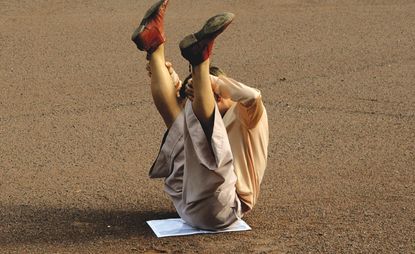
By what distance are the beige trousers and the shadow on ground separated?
0.29m

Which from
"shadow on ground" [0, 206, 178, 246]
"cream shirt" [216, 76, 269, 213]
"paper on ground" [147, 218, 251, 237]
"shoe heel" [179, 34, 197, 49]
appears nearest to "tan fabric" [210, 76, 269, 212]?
"cream shirt" [216, 76, 269, 213]

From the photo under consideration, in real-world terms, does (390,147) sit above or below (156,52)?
below

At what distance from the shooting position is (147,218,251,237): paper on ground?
6.40m

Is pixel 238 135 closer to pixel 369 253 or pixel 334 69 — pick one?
pixel 369 253

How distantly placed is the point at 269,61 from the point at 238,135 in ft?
13.6

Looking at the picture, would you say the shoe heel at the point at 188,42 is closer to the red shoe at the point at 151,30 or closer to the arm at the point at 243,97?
the arm at the point at 243,97

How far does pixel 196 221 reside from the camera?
21.0ft

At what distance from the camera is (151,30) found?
6.52 m

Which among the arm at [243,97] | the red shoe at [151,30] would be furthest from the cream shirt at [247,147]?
the red shoe at [151,30]

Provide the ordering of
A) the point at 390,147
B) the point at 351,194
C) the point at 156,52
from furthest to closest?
1. the point at 390,147
2. the point at 351,194
3. the point at 156,52

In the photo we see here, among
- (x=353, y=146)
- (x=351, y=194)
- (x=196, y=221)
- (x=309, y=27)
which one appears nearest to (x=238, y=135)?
(x=196, y=221)

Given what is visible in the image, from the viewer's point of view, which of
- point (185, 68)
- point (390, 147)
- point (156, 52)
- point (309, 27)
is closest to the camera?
point (156, 52)

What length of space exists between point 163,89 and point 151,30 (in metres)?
0.35

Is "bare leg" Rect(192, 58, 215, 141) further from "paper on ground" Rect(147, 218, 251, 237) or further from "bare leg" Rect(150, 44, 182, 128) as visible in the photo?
"paper on ground" Rect(147, 218, 251, 237)
